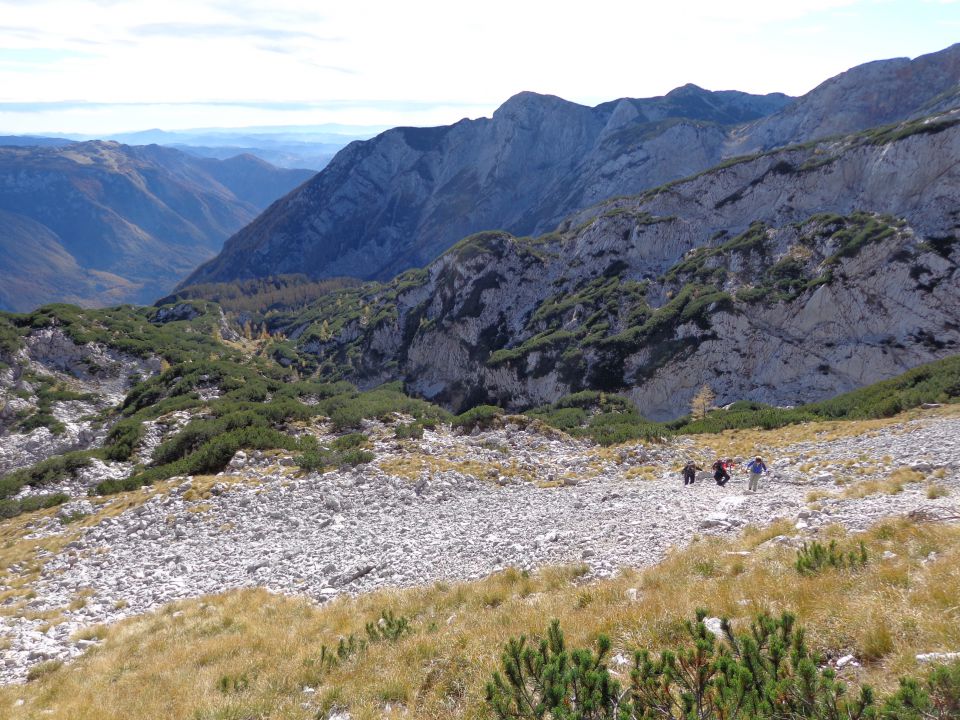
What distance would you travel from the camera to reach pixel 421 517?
1781 cm

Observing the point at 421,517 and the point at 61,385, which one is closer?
the point at 421,517

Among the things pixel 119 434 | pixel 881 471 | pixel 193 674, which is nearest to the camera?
A: pixel 193 674

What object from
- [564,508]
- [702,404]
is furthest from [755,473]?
[702,404]

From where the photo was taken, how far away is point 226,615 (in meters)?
11.8

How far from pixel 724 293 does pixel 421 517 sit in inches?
1879

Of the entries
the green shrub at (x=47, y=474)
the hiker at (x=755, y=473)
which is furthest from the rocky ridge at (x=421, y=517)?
the green shrub at (x=47, y=474)

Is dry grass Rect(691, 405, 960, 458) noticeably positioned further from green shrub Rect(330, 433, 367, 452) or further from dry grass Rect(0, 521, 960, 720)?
green shrub Rect(330, 433, 367, 452)

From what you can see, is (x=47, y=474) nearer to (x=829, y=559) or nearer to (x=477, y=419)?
(x=477, y=419)

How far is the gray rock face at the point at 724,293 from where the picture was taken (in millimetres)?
49094

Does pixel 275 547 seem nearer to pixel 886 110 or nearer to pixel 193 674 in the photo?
pixel 193 674

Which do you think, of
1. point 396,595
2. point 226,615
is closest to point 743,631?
point 396,595

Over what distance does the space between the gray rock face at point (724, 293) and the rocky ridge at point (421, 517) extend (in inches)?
1104

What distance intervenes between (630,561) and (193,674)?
8.68 metres

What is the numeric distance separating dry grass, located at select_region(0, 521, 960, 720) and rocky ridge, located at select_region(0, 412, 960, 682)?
139 centimetres
